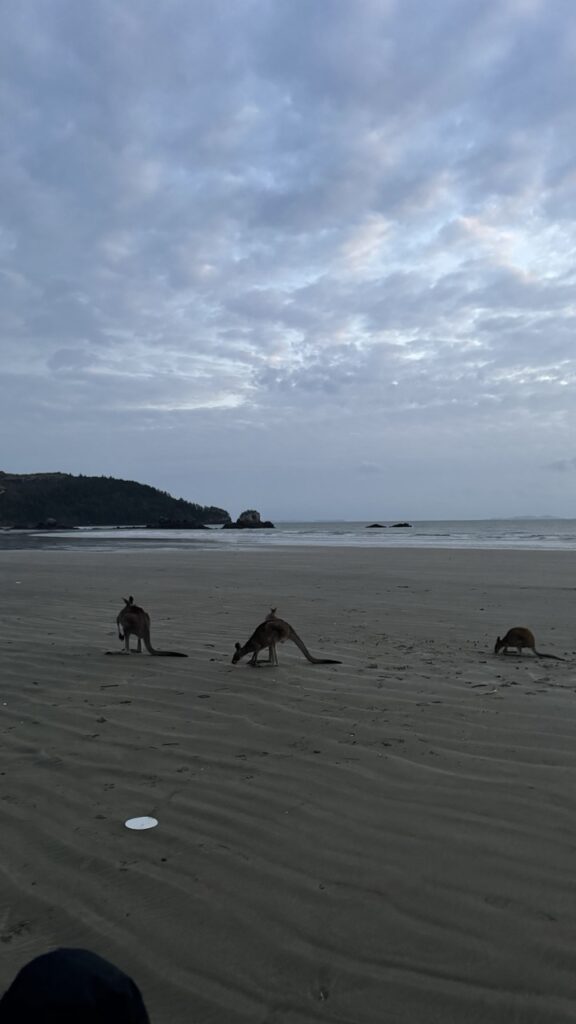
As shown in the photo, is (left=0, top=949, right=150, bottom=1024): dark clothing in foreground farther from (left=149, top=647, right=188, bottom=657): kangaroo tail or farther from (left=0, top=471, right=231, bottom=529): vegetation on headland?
(left=0, top=471, right=231, bottom=529): vegetation on headland

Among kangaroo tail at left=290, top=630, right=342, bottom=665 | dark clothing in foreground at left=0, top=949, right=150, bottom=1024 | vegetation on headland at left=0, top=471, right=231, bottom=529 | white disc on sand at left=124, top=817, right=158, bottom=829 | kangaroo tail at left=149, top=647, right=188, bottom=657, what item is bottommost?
white disc on sand at left=124, top=817, right=158, bottom=829

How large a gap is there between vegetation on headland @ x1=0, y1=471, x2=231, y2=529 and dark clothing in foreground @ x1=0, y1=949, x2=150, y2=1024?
92930 millimetres

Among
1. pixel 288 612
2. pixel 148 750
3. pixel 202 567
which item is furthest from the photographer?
pixel 202 567

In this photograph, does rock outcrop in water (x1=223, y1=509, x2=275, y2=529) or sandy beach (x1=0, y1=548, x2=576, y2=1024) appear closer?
sandy beach (x1=0, y1=548, x2=576, y2=1024)

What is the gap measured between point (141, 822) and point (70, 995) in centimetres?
232

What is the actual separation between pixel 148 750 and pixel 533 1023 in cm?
295

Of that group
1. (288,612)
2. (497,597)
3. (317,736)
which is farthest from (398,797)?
(497,597)

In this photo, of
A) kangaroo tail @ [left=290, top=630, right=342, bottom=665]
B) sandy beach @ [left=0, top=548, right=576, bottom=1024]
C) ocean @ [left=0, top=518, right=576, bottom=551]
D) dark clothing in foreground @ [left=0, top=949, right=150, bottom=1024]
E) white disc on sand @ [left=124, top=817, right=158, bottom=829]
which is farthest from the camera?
ocean @ [left=0, top=518, right=576, bottom=551]

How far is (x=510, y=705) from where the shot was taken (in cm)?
550

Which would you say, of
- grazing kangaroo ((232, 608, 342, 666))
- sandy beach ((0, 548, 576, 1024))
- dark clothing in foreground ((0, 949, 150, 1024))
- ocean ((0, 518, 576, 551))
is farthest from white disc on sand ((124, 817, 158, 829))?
ocean ((0, 518, 576, 551))

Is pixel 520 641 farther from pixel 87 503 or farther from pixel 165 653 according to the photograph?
pixel 87 503

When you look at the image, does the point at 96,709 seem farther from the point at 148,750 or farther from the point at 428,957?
the point at 428,957

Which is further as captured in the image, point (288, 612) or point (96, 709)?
point (288, 612)

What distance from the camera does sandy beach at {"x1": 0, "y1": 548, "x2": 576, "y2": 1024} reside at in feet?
7.94
